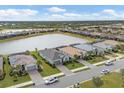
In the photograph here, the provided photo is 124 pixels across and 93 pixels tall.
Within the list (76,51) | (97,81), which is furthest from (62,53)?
(97,81)

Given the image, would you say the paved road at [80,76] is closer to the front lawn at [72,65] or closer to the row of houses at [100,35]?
the front lawn at [72,65]

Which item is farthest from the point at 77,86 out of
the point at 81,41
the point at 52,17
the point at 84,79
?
the point at 52,17

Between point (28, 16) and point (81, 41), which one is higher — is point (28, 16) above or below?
above

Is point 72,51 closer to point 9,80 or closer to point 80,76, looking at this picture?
point 80,76

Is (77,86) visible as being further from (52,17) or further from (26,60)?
(52,17)

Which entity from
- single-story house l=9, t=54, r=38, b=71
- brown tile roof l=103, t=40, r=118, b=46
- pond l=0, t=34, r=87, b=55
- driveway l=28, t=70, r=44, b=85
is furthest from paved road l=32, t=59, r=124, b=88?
pond l=0, t=34, r=87, b=55

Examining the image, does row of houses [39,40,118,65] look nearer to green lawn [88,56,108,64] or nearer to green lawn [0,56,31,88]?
green lawn [88,56,108,64]
